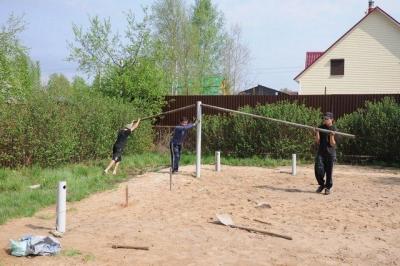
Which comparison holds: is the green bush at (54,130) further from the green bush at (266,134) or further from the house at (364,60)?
the house at (364,60)

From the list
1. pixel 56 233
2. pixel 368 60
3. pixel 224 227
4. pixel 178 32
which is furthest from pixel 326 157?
pixel 178 32

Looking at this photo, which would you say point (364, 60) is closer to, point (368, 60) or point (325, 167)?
point (368, 60)

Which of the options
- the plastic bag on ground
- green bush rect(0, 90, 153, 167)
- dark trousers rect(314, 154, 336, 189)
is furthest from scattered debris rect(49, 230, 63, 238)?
green bush rect(0, 90, 153, 167)

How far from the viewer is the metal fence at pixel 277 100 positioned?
19.4 m

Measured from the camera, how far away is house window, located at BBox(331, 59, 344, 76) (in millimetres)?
33500

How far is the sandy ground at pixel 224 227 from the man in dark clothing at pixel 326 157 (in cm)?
33

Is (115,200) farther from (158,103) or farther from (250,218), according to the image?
(158,103)

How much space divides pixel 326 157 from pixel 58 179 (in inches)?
253

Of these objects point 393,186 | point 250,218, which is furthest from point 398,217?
point 393,186

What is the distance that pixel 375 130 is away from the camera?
17953 mm

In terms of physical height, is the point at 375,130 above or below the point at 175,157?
above

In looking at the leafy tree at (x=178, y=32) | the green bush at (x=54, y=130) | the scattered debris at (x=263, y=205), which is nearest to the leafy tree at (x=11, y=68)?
the green bush at (x=54, y=130)

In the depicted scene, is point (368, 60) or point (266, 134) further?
point (368, 60)

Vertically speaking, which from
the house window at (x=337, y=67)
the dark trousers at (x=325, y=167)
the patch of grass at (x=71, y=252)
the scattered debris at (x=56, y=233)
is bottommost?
the patch of grass at (x=71, y=252)
